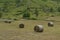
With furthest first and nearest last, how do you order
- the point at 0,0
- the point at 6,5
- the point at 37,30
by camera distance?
the point at 0,0 < the point at 6,5 < the point at 37,30

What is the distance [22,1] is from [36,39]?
44.2m

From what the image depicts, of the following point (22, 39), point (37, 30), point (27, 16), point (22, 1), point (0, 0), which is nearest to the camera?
point (22, 39)

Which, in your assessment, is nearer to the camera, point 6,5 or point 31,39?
point 31,39

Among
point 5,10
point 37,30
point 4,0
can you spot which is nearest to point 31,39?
point 37,30

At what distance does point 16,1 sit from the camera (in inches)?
2265

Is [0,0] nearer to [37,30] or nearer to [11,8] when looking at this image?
[11,8]

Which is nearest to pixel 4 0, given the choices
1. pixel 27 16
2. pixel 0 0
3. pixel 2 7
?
pixel 0 0

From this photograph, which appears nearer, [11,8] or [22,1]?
[11,8]

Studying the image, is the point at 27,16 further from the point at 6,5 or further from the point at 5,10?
the point at 6,5

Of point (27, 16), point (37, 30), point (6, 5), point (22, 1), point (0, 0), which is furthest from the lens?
point (0, 0)

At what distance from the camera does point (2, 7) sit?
1928 inches

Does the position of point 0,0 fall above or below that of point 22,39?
below

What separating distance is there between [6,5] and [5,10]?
477 centimetres

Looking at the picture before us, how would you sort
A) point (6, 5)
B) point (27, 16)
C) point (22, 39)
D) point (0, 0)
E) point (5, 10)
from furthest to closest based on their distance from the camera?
point (0, 0) < point (6, 5) < point (5, 10) < point (27, 16) < point (22, 39)
